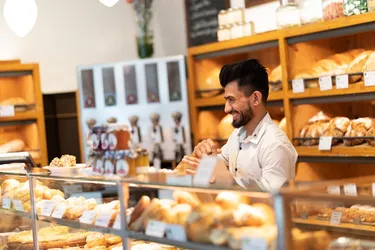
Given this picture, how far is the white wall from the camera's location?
23.2 feet

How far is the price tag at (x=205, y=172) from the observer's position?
2.21 metres

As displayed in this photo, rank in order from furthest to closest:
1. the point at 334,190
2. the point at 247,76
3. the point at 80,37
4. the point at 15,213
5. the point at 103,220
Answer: the point at 80,37 → the point at 15,213 → the point at 247,76 → the point at 103,220 → the point at 334,190

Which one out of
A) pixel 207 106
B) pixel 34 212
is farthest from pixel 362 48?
pixel 34 212

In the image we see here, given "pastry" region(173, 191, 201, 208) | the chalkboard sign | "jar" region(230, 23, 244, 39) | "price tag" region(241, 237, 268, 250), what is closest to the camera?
"price tag" region(241, 237, 268, 250)

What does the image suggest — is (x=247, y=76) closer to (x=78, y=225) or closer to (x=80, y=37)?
(x=78, y=225)

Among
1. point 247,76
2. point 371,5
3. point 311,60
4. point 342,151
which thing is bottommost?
point 342,151

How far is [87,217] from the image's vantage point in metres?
2.91

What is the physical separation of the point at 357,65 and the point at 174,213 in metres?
2.28

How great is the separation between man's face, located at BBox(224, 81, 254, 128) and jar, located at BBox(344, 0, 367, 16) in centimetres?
125

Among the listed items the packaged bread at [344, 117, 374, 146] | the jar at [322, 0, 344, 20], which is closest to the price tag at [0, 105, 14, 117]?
the jar at [322, 0, 344, 20]

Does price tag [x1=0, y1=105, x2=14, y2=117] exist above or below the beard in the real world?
above

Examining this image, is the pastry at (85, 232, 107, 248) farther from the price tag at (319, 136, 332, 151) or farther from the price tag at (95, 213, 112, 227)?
the price tag at (319, 136, 332, 151)

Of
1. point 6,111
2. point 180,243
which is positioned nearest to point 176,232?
point 180,243

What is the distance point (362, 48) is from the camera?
468cm
